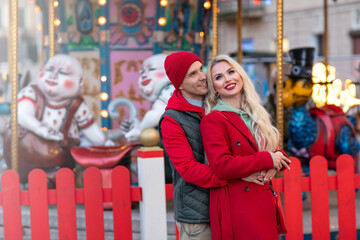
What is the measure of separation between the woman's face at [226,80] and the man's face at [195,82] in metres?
0.06

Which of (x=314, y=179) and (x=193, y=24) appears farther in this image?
(x=193, y=24)

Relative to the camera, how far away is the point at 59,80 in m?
4.44

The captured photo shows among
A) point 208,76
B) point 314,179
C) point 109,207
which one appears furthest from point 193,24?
point 208,76

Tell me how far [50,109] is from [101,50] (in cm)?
90

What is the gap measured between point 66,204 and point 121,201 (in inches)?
12.6

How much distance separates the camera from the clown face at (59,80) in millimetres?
4426

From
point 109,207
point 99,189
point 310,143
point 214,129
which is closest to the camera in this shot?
point 214,129

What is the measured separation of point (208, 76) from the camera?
218cm

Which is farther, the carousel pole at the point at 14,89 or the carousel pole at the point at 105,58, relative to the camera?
the carousel pole at the point at 105,58

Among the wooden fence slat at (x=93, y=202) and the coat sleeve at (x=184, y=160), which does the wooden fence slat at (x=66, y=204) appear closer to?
the wooden fence slat at (x=93, y=202)

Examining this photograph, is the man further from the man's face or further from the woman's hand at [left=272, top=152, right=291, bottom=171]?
the woman's hand at [left=272, top=152, right=291, bottom=171]

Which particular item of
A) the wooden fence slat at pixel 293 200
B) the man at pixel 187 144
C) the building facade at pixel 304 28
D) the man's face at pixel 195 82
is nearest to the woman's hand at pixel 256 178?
the man at pixel 187 144

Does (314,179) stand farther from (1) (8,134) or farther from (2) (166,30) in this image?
(1) (8,134)

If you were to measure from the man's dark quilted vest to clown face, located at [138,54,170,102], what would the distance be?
2.23 meters
